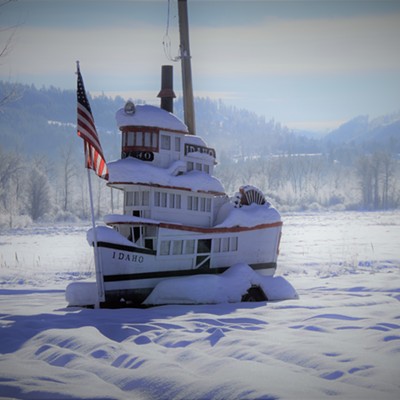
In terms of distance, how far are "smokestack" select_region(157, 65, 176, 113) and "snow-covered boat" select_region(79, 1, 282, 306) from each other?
28mm

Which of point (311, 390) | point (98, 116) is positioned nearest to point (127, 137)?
point (311, 390)

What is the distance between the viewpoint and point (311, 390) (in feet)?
23.3

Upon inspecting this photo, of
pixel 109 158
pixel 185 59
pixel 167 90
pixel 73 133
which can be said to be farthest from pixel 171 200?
pixel 73 133

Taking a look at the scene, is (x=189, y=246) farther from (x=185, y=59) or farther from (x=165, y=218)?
(x=185, y=59)

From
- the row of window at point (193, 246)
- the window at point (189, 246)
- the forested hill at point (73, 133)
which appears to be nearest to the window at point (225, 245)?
the row of window at point (193, 246)

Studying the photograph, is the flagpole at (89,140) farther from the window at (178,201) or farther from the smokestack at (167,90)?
the smokestack at (167,90)

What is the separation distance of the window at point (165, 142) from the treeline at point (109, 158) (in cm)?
402

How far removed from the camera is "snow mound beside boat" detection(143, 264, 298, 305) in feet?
46.4

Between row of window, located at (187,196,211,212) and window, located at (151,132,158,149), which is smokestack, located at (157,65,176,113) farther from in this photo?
row of window, located at (187,196,211,212)

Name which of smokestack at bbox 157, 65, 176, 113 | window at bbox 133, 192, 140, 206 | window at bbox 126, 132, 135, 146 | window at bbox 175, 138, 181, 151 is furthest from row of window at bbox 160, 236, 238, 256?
smokestack at bbox 157, 65, 176, 113

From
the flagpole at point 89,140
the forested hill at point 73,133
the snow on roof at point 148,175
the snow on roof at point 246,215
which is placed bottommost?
the snow on roof at point 246,215

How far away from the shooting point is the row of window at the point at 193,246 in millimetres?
14609

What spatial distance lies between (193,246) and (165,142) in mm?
2836

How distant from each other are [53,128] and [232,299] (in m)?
154
